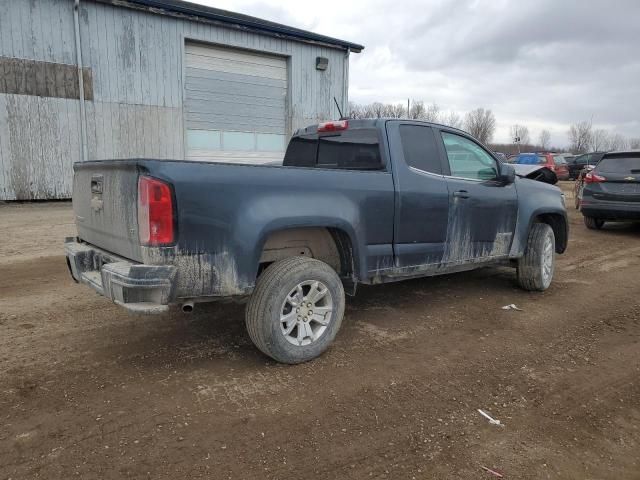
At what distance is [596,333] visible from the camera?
14.8 ft

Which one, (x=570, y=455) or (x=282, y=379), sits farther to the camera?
(x=282, y=379)

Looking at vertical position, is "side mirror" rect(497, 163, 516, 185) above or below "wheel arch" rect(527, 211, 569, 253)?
above

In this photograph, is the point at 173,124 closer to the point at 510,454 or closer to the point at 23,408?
the point at 23,408

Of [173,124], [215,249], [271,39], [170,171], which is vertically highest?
[271,39]

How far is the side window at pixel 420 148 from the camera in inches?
176

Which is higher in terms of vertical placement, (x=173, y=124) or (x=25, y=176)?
(x=173, y=124)

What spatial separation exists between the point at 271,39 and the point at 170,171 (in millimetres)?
13066

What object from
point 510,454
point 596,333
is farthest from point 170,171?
point 596,333

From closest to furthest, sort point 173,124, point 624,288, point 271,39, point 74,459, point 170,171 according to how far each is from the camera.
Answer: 1. point 74,459
2. point 170,171
3. point 624,288
4. point 173,124
5. point 271,39

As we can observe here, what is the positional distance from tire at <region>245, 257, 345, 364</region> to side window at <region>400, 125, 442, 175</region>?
55.1 inches

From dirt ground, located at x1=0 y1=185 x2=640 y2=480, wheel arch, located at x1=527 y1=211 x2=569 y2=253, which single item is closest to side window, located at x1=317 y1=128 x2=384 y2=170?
dirt ground, located at x1=0 y1=185 x2=640 y2=480

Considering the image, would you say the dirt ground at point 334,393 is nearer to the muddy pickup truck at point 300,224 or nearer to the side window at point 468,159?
the muddy pickup truck at point 300,224

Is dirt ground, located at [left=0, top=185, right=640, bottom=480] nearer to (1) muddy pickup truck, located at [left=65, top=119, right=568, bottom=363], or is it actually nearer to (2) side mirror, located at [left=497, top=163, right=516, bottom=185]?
(1) muddy pickup truck, located at [left=65, top=119, right=568, bottom=363]

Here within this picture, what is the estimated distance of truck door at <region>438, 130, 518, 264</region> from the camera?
15.6 ft
